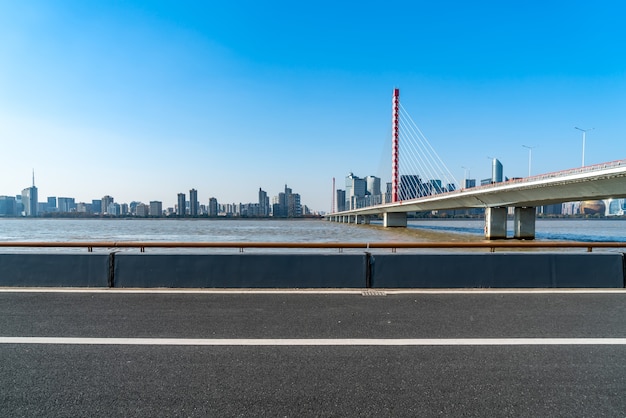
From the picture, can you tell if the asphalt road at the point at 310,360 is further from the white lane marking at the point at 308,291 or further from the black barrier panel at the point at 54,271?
the black barrier panel at the point at 54,271

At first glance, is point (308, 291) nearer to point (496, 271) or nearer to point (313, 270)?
point (313, 270)

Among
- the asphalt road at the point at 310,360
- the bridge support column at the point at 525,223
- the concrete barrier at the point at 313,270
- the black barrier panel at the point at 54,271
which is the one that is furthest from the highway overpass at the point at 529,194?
the black barrier panel at the point at 54,271

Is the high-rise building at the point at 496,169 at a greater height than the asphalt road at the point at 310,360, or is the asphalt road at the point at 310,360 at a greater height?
the high-rise building at the point at 496,169

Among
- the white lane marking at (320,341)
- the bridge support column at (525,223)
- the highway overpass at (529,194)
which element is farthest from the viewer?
the bridge support column at (525,223)

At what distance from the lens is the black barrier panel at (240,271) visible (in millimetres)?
8234

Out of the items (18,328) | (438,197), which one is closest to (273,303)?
(18,328)

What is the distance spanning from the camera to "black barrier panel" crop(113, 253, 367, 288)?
8.23 meters

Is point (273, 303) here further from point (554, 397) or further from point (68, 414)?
point (554, 397)

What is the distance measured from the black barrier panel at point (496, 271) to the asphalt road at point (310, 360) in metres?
1.39

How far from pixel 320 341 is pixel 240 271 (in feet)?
12.6

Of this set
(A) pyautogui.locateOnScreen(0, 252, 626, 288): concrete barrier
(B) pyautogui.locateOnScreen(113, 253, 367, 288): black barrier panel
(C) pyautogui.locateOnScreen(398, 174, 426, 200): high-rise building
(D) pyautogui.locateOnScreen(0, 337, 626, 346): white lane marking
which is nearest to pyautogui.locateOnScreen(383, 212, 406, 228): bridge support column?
(C) pyautogui.locateOnScreen(398, 174, 426, 200): high-rise building

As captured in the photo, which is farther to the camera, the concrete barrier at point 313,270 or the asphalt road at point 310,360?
the concrete barrier at point 313,270

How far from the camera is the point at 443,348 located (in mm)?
4605

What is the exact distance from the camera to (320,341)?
4.84 meters
